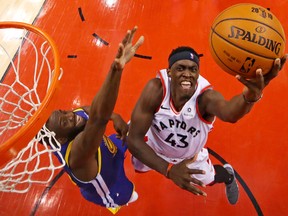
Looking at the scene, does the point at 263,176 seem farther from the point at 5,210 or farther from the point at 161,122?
the point at 5,210

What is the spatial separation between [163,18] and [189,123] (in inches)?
110

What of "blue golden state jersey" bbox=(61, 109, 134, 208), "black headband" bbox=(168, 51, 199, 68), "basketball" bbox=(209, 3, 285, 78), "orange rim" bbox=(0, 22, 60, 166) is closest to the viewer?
"orange rim" bbox=(0, 22, 60, 166)

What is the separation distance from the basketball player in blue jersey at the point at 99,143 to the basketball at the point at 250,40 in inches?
24.6

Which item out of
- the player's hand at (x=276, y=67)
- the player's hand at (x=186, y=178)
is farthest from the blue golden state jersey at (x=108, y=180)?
the player's hand at (x=276, y=67)

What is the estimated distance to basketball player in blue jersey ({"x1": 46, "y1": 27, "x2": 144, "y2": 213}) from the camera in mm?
1448

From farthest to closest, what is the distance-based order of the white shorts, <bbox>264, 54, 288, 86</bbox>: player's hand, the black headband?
the white shorts < the black headband < <bbox>264, 54, 288, 86</bbox>: player's hand

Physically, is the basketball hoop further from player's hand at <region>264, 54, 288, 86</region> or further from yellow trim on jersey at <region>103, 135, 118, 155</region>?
player's hand at <region>264, 54, 288, 86</region>

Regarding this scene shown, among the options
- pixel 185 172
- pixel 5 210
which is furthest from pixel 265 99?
pixel 5 210

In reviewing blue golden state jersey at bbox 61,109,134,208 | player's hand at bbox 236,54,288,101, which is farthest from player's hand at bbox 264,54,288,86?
blue golden state jersey at bbox 61,109,134,208

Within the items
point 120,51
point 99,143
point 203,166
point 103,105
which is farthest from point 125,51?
point 203,166

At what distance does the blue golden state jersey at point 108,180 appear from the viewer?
2021mm

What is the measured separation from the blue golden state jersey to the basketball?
1054 millimetres

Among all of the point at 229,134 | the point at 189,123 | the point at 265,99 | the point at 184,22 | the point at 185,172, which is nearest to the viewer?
the point at 185,172

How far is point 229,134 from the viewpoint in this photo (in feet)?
11.0
